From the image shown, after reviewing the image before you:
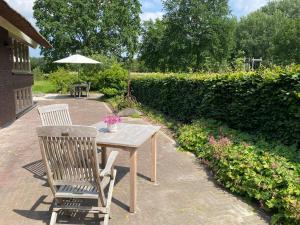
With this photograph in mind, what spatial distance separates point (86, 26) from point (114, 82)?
2705cm

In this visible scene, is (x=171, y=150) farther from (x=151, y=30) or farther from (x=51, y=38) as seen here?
(x=151, y=30)

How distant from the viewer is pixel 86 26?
44156mm

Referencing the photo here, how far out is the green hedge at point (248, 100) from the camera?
A: 6.08 meters

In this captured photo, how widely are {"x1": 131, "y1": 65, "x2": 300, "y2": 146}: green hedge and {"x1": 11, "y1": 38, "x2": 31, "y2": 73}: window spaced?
716cm

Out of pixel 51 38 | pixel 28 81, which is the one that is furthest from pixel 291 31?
pixel 28 81

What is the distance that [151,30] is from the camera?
55781 mm

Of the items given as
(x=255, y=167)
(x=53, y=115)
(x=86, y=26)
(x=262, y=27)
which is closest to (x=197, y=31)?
(x=86, y=26)

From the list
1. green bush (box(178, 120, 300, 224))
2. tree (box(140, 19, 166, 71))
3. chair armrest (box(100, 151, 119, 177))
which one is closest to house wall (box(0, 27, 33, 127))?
green bush (box(178, 120, 300, 224))

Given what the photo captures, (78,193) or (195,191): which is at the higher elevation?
(78,193)

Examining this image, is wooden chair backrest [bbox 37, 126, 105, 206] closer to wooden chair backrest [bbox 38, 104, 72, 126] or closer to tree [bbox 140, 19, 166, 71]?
wooden chair backrest [bbox 38, 104, 72, 126]

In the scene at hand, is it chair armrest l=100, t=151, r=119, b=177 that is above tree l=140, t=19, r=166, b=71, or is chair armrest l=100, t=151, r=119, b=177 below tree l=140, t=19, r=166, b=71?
below

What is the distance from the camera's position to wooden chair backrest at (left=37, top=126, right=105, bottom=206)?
367 cm

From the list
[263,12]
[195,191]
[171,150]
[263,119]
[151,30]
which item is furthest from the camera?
[263,12]

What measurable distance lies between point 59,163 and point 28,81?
13.8m
